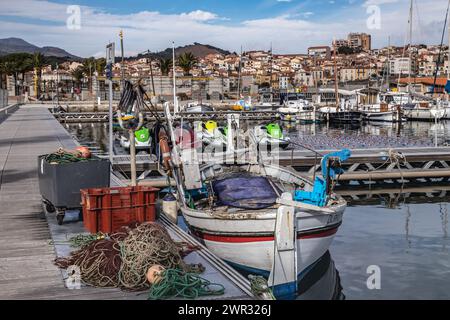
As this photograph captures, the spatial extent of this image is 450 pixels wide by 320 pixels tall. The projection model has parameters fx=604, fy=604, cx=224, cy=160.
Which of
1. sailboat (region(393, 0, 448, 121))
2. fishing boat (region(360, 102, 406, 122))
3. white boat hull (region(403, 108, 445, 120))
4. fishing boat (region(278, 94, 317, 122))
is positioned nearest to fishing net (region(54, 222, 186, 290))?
fishing boat (region(360, 102, 406, 122))

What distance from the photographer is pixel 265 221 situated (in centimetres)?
1140

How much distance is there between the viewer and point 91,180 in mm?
11328

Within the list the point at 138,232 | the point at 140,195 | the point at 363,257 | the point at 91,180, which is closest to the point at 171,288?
the point at 138,232

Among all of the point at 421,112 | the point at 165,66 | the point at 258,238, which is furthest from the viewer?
the point at 165,66

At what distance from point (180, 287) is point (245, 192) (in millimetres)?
6382

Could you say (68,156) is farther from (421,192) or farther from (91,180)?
(421,192)

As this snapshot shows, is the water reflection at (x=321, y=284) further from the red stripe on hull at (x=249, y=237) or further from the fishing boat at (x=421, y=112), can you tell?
the fishing boat at (x=421, y=112)

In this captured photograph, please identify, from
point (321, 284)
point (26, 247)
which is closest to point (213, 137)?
point (321, 284)

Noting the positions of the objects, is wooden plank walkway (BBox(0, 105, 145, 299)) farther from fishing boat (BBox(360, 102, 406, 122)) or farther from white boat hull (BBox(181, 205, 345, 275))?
fishing boat (BBox(360, 102, 406, 122))

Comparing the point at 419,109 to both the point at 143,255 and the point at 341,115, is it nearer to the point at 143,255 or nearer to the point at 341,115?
Answer: the point at 341,115

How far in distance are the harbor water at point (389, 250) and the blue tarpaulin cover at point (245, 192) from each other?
1909 millimetres

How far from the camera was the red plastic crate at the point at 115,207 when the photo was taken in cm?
1016

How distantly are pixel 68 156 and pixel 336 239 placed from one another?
8136 millimetres

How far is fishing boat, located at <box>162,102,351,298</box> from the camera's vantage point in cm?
1145
